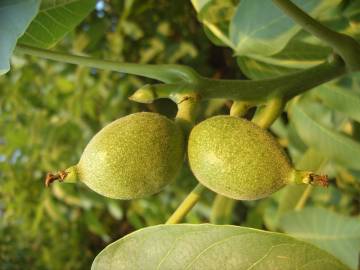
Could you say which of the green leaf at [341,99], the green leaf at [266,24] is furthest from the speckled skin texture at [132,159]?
the green leaf at [341,99]

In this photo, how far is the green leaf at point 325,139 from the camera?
4.40ft

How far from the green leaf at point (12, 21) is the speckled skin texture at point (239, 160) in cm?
31

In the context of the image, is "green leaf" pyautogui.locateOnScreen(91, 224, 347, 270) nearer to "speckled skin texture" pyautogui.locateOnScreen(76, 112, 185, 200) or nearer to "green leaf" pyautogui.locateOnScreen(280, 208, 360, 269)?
"speckled skin texture" pyautogui.locateOnScreen(76, 112, 185, 200)

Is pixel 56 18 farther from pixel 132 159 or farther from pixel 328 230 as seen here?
pixel 328 230

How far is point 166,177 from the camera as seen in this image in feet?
2.55

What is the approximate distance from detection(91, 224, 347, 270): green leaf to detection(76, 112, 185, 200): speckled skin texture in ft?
0.26

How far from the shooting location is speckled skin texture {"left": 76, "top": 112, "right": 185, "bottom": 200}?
0.76 metres

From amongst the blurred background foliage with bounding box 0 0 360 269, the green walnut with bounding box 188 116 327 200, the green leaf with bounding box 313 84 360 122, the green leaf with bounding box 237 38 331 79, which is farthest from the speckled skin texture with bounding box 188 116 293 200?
the blurred background foliage with bounding box 0 0 360 269

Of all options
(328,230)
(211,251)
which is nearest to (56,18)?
(211,251)

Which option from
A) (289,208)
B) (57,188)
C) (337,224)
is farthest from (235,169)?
(57,188)

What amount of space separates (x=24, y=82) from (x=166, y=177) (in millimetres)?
1918

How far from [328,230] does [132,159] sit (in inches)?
33.8

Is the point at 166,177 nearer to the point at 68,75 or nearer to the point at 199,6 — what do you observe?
the point at 199,6

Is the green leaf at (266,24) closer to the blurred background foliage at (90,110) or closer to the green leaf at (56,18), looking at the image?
the green leaf at (56,18)
